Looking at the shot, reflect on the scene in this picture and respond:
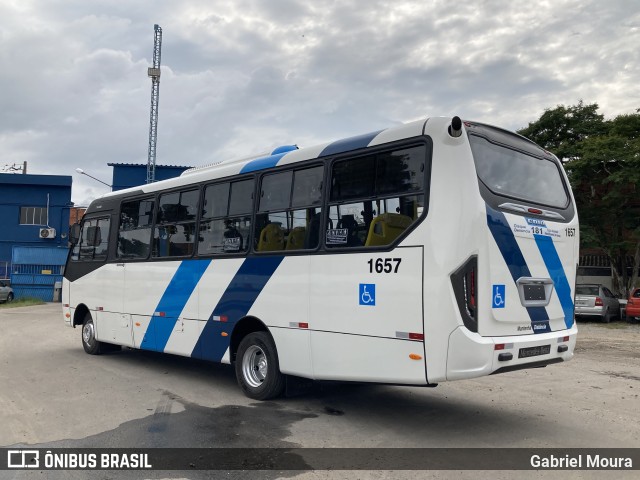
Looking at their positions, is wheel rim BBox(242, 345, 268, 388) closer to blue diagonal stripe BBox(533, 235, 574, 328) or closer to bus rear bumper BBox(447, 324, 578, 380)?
bus rear bumper BBox(447, 324, 578, 380)

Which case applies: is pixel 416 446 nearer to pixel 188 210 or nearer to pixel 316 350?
pixel 316 350

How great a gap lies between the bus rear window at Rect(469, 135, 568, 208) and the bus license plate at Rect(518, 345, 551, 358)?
1.61 m

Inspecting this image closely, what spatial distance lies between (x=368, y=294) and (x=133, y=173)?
41.9m

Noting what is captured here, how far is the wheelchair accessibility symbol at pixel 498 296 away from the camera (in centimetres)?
584

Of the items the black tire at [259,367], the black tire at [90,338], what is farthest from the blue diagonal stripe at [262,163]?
the black tire at [90,338]

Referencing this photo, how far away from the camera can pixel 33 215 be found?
42594 millimetres

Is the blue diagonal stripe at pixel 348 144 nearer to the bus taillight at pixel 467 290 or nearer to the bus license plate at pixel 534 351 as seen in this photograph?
the bus taillight at pixel 467 290

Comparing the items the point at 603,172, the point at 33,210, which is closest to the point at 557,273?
the point at 603,172

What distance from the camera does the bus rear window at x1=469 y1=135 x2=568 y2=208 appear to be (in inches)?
243

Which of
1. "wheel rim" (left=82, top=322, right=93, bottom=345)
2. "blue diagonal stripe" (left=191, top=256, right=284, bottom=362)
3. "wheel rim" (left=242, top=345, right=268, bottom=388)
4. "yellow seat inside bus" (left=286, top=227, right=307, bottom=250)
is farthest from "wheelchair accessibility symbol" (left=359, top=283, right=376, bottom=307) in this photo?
"wheel rim" (left=82, top=322, right=93, bottom=345)

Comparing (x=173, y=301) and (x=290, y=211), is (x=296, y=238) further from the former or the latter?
(x=173, y=301)

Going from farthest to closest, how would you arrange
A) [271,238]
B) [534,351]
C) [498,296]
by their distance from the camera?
[271,238]
[534,351]
[498,296]

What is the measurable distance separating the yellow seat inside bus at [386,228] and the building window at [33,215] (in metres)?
41.4

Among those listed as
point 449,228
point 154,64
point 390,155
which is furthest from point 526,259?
point 154,64
